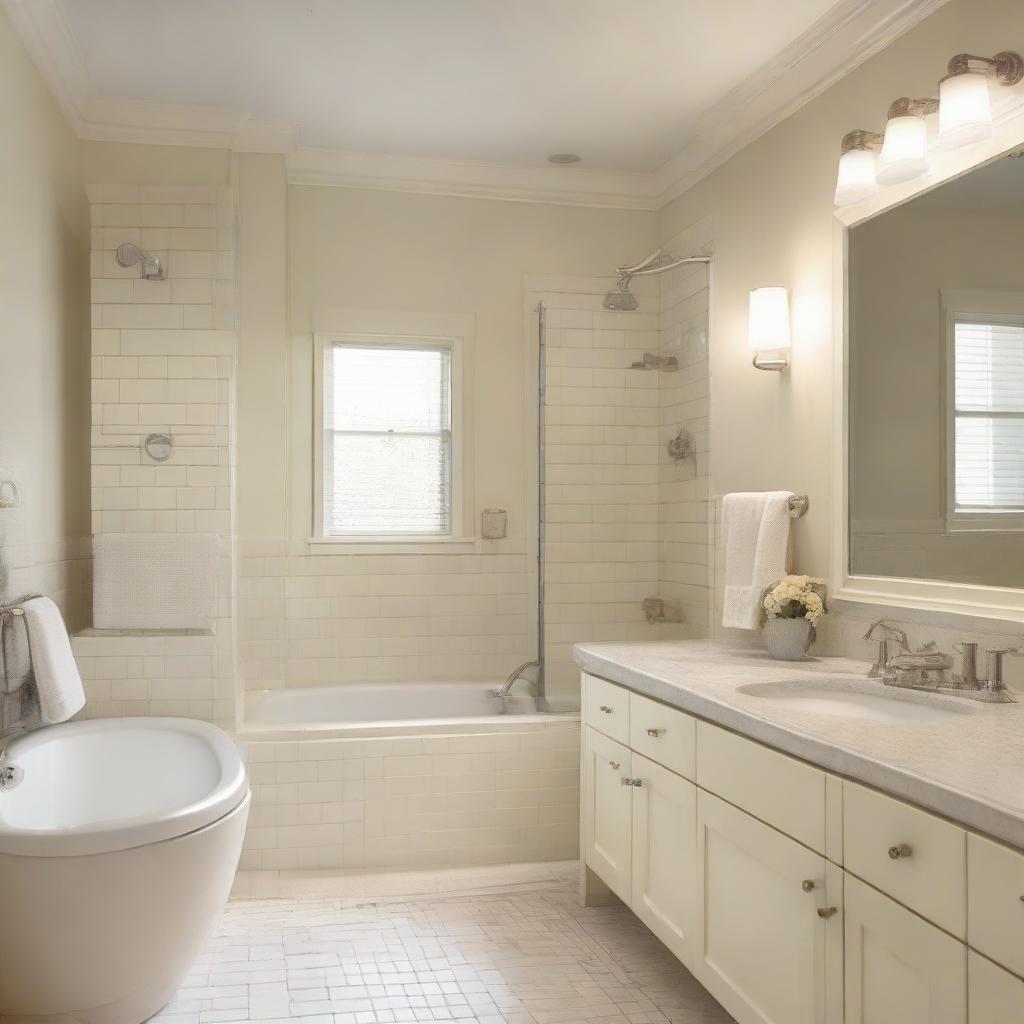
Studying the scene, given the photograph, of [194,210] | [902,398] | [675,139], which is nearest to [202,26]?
[194,210]

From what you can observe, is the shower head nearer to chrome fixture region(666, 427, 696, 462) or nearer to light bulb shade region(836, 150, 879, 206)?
chrome fixture region(666, 427, 696, 462)

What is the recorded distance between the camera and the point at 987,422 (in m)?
2.53

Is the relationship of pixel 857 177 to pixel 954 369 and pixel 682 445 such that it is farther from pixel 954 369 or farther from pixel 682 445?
pixel 682 445

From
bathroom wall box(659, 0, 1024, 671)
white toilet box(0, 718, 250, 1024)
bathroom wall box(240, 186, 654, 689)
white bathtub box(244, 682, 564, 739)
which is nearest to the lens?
white toilet box(0, 718, 250, 1024)

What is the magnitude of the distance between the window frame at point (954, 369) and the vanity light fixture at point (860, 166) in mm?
424

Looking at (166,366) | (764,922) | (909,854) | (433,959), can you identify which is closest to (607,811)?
(433,959)

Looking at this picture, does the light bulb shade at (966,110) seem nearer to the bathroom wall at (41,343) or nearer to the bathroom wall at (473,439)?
the bathroom wall at (473,439)

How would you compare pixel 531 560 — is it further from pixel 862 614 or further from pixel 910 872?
pixel 910 872

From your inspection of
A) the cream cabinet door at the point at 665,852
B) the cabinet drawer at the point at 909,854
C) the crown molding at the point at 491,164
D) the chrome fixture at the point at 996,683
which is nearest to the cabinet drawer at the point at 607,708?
the cream cabinet door at the point at 665,852

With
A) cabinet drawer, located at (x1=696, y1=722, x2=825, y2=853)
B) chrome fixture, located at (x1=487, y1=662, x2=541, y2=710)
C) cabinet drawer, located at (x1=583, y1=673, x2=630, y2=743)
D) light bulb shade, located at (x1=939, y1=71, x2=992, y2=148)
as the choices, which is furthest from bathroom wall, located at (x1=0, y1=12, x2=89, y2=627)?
light bulb shade, located at (x1=939, y1=71, x2=992, y2=148)

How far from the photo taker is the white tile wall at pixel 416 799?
3.70m

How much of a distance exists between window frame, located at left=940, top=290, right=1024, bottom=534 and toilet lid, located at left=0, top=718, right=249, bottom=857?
2.02 m

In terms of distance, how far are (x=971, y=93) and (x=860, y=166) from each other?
48cm

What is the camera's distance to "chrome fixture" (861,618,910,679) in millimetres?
2648
